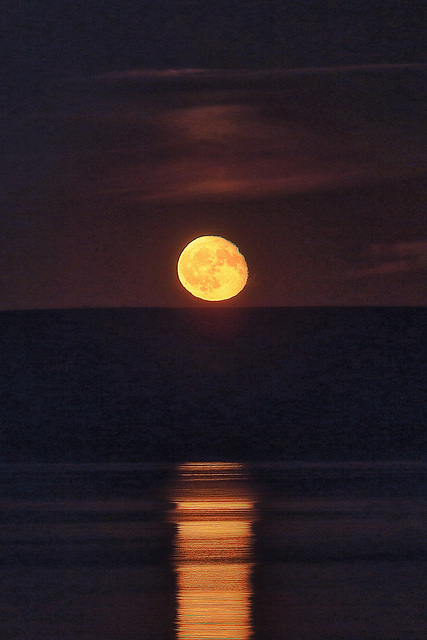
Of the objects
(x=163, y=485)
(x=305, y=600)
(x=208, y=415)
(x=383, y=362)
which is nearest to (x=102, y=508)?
(x=163, y=485)

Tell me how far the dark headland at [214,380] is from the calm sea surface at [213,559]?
5673mm

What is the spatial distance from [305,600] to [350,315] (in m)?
16.6

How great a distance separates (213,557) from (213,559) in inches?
2.6

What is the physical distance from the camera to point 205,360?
20.6 meters

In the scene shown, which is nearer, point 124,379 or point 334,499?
point 334,499

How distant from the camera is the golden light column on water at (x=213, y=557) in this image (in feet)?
16.8

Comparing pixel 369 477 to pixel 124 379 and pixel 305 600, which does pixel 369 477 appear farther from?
pixel 124 379

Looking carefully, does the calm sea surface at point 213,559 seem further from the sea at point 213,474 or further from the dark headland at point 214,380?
the dark headland at point 214,380

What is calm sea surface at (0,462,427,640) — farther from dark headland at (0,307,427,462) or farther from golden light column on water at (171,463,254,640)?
dark headland at (0,307,427,462)

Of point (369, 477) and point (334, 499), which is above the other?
point (369, 477)

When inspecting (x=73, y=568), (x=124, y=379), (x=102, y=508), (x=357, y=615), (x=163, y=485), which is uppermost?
(x=124, y=379)

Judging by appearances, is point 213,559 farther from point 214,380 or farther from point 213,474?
point 214,380

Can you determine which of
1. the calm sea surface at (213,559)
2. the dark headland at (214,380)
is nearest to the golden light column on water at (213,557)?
the calm sea surface at (213,559)

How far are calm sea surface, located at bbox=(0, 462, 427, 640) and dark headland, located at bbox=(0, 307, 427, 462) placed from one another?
567 centimetres
